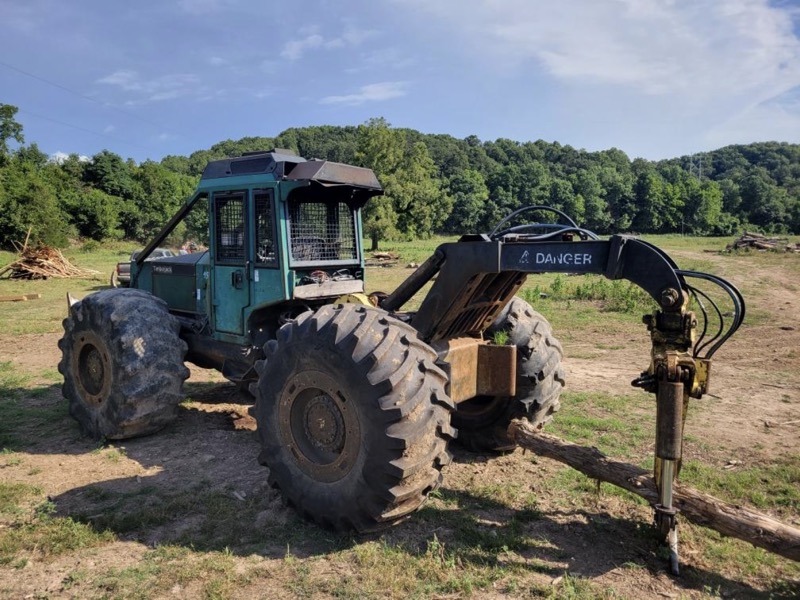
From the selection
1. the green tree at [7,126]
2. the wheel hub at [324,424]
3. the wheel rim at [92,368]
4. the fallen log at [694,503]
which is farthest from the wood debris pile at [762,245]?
the green tree at [7,126]

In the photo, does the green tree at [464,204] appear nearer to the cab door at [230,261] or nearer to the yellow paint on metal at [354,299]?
the cab door at [230,261]

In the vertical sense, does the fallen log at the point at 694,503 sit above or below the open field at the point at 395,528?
above

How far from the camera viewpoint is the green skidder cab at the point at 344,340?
380 cm

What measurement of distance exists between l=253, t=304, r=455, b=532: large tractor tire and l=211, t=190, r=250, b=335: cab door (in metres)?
1.91

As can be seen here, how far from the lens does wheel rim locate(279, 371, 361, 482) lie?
162 inches

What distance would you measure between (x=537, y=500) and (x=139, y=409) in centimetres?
411

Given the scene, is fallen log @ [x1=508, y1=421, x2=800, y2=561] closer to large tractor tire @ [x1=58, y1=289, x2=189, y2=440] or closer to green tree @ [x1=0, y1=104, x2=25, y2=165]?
large tractor tire @ [x1=58, y1=289, x2=189, y2=440]

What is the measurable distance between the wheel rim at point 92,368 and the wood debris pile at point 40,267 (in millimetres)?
20385

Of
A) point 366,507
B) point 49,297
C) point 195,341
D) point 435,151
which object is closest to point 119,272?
point 49,297

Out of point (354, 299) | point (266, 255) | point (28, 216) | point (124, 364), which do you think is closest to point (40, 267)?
point (28, 216)

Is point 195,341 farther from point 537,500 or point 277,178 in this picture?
point 537,500

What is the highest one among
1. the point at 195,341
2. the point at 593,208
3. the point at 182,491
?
the point at 593,208

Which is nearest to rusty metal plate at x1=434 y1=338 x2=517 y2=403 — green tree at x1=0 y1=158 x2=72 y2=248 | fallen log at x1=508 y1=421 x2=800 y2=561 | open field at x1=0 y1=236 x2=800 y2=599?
fallen log at x1=508 y1=421 x2=800 y2=561

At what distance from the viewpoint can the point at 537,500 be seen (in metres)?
4.79
